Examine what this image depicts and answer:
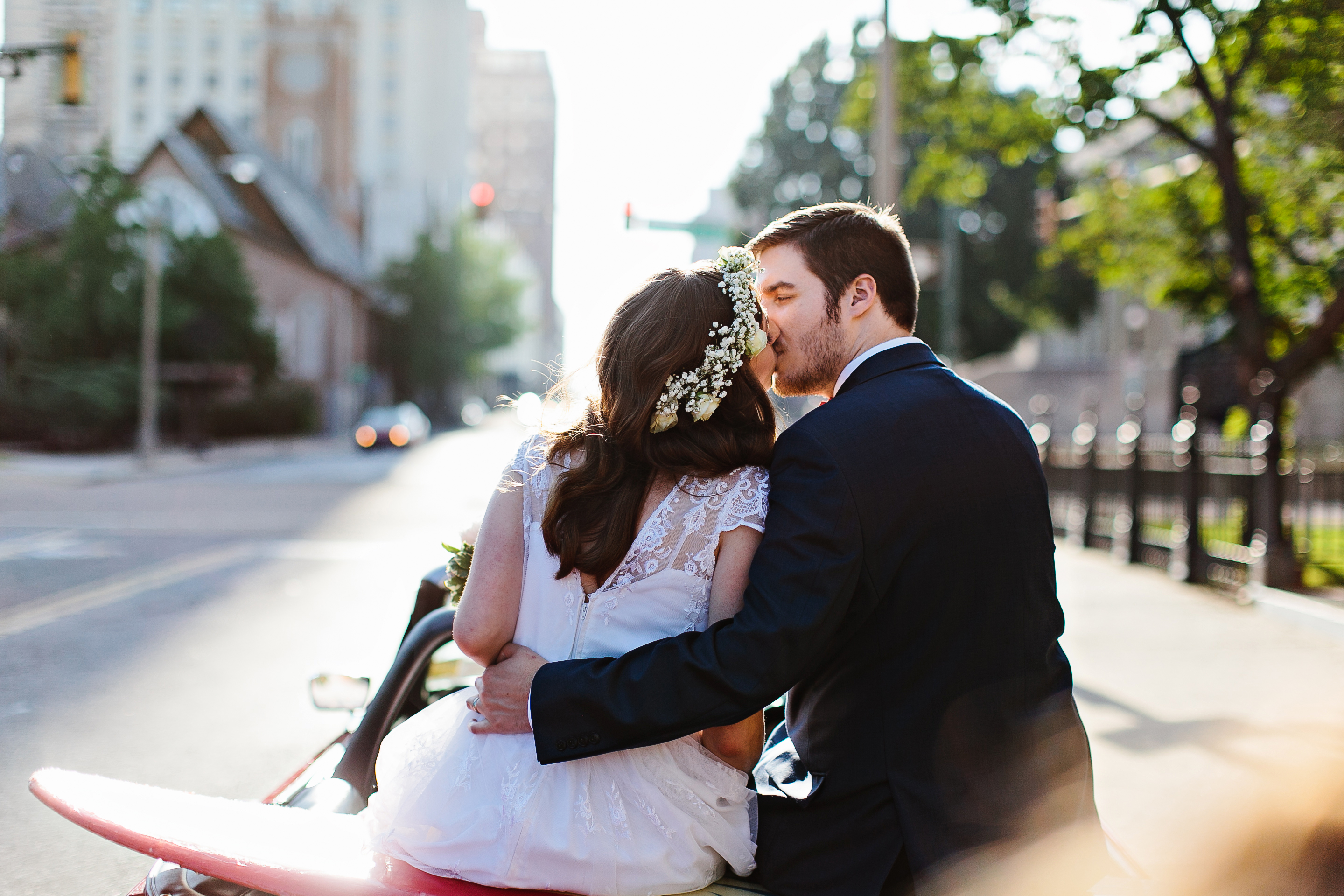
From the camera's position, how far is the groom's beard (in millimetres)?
2273

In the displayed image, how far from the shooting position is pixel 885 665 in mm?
1936

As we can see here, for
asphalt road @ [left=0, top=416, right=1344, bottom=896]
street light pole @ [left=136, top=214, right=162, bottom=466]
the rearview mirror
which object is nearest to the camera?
the rearview mirror

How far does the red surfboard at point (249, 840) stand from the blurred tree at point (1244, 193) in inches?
305

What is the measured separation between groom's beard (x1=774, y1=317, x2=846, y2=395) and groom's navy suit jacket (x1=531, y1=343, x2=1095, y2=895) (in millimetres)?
262

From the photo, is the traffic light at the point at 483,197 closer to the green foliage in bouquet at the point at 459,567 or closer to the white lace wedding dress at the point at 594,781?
the green foliage in bouquet at the point at 459,567

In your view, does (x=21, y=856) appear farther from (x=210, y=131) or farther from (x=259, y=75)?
(x=259, y=75)

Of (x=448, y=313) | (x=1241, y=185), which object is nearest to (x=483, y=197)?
(x=1241, y=185)

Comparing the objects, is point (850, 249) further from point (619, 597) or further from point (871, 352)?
point (619, 597)

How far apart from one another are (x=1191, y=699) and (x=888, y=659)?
5.75 m

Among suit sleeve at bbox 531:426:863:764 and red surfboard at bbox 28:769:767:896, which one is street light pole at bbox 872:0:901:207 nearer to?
suit sleeve at bbox 531:426:863:764

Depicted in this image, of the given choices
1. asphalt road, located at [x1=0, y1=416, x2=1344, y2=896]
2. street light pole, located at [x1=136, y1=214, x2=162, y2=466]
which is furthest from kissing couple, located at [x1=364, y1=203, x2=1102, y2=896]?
street light pole, located at [x1=136, y1=214, x2=162, y2=466]

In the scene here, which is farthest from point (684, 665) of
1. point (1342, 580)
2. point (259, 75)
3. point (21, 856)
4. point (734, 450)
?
point (259, 75)

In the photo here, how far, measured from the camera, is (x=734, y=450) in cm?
204

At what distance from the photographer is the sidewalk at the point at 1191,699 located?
4.64 meters
